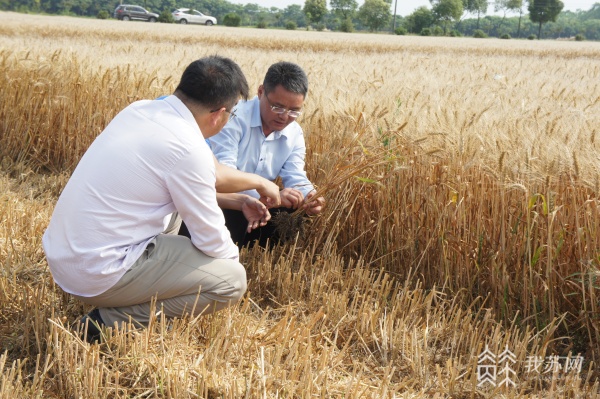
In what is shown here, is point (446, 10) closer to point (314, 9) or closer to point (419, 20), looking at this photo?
point (419, 20)

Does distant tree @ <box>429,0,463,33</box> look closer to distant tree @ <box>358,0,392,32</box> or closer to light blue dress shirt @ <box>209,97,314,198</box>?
distant tree @ <box>358,0,392,32</box>

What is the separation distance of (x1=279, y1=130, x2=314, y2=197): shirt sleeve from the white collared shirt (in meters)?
1.21

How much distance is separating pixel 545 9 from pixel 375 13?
2526 centimetres

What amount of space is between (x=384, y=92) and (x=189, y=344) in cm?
299

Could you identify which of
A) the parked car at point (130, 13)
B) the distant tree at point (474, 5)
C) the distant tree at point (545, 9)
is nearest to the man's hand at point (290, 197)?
the parked car at point (130, 13)

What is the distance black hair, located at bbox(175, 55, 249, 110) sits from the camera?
258 centimetres

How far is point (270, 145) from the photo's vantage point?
373 cm

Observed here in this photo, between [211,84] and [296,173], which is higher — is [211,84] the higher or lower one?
the higher one

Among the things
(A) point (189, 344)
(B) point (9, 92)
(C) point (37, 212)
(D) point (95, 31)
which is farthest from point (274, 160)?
(D) point (95, 31)

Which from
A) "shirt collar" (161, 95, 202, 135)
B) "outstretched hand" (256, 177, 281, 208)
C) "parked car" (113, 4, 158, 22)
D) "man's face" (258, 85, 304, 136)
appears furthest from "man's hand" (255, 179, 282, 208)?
"parked car" (113, 4, 158, 22)

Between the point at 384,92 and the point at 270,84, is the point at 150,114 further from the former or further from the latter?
the point at 384,92

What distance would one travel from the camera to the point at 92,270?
2.48m

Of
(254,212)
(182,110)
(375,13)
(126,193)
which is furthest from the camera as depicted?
(375,13)

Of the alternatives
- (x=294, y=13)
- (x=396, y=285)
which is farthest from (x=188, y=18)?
(x=294, y=13)
